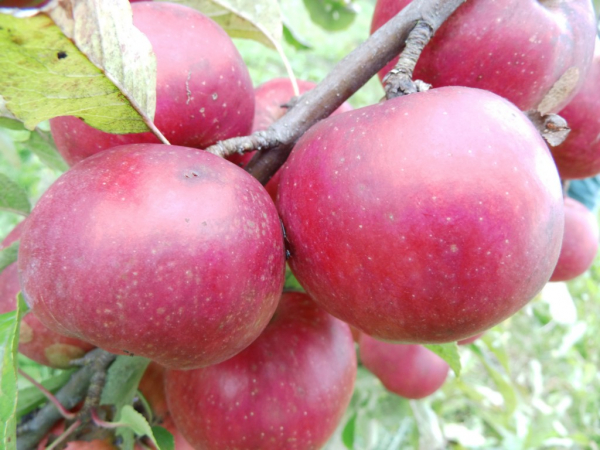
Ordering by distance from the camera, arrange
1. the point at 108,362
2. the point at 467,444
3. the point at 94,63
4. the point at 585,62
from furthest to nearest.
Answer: the point at 467,444, the point at 108,362, the point at 585,62, the point at 94,63

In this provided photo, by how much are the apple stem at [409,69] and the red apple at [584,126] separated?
34 centimetres

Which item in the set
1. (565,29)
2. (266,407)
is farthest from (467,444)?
(565,29)

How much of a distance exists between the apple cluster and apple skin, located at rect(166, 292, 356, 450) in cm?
19

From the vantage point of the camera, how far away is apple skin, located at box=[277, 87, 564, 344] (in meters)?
0.46

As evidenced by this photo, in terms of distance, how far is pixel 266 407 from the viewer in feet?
2.31

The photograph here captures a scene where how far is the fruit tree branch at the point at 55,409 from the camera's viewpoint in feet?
2.55

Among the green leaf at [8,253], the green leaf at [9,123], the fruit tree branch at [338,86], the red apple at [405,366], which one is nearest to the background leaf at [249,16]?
the fruit tree branch at [338,86]

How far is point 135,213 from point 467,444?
154 centimetres

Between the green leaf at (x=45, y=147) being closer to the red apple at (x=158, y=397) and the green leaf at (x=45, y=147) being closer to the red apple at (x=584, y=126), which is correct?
the red apple at (x=158, y=397)

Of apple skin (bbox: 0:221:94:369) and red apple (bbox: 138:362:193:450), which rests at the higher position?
apple skin (bbox: 0:221:94:369)

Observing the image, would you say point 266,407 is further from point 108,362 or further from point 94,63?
point 94,63

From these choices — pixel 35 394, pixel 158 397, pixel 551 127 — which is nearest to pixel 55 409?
pixel 35 394

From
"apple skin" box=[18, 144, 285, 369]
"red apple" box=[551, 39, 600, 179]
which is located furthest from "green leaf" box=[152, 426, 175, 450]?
"red apple" box=[551, 39, 600, 179]

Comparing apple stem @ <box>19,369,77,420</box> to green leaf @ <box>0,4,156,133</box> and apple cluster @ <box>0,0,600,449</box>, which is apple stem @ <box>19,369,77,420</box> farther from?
green leaf @ <box>0,4,156,133</box>
